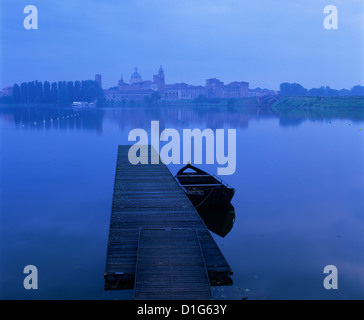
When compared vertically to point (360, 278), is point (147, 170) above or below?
above

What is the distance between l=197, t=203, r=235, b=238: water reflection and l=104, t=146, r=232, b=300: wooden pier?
5.56ft

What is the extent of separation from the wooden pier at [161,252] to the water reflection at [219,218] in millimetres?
1694

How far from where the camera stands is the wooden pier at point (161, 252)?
1164 centimetres

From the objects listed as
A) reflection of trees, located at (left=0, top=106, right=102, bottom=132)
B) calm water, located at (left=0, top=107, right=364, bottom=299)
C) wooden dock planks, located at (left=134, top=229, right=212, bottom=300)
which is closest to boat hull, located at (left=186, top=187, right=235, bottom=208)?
calm water, located at (left=0, top=107, right=364, bottom=299)

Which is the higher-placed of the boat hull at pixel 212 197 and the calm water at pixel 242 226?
the boat hull at pixel 212 197

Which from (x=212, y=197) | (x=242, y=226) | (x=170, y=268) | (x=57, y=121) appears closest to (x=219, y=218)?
(x=212, y=197)

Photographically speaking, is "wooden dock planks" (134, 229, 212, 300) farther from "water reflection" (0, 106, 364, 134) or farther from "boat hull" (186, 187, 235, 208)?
"water reflection" (0, 106, 364, 134)

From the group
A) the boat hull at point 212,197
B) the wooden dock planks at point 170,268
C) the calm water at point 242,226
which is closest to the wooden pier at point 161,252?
the wooden dock planks at point 170,268

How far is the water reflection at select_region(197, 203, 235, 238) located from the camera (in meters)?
19.8

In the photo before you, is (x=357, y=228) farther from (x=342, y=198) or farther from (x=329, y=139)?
(x=329, y=139)

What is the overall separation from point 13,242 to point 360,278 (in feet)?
A: 46.7

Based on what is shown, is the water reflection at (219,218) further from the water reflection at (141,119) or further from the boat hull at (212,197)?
the water reflection at (141,119)

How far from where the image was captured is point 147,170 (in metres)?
28.8
